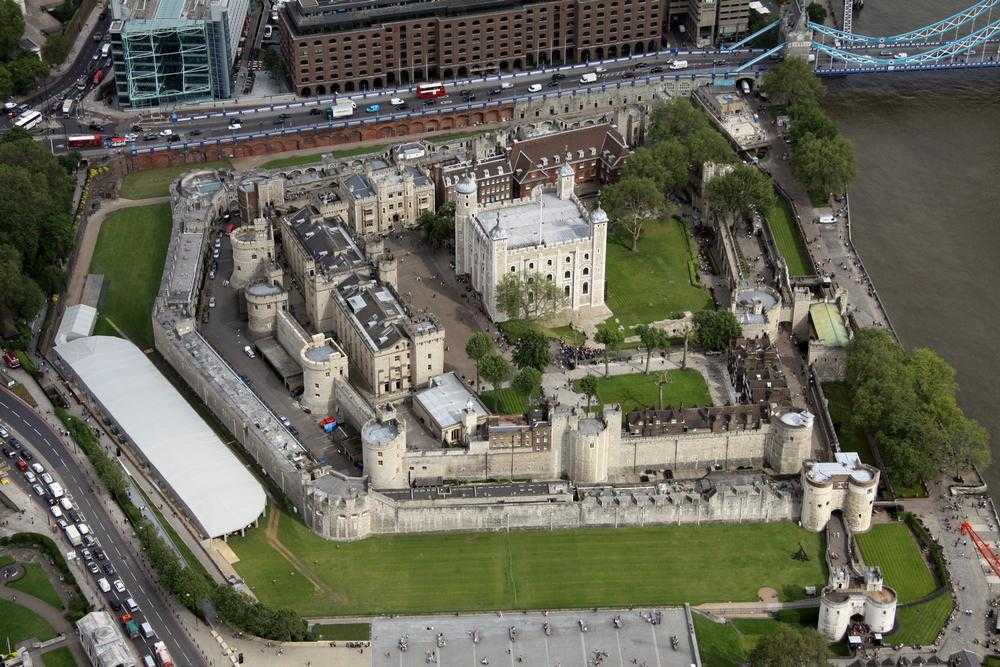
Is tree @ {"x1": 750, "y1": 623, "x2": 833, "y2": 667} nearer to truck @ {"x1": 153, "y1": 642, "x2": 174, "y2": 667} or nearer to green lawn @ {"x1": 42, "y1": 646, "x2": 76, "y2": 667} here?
truck @ {"x1": 153, "y1": 642, "x2": 174, "y2": 667}

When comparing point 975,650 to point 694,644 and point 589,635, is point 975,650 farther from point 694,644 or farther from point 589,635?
point 589,635

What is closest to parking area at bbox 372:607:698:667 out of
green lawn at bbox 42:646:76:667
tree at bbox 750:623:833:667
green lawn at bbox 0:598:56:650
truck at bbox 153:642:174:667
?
tree at bbox 750:623:833:667

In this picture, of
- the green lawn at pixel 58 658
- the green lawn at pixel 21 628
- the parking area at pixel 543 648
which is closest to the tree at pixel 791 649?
the parking area at pixel 543 648

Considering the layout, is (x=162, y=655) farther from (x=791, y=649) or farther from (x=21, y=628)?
(x=791, y=649)

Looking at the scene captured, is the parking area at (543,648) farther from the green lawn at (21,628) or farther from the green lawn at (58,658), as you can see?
the green lawn at (21,628)

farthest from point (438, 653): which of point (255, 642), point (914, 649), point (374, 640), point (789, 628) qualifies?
point (914, 649)
